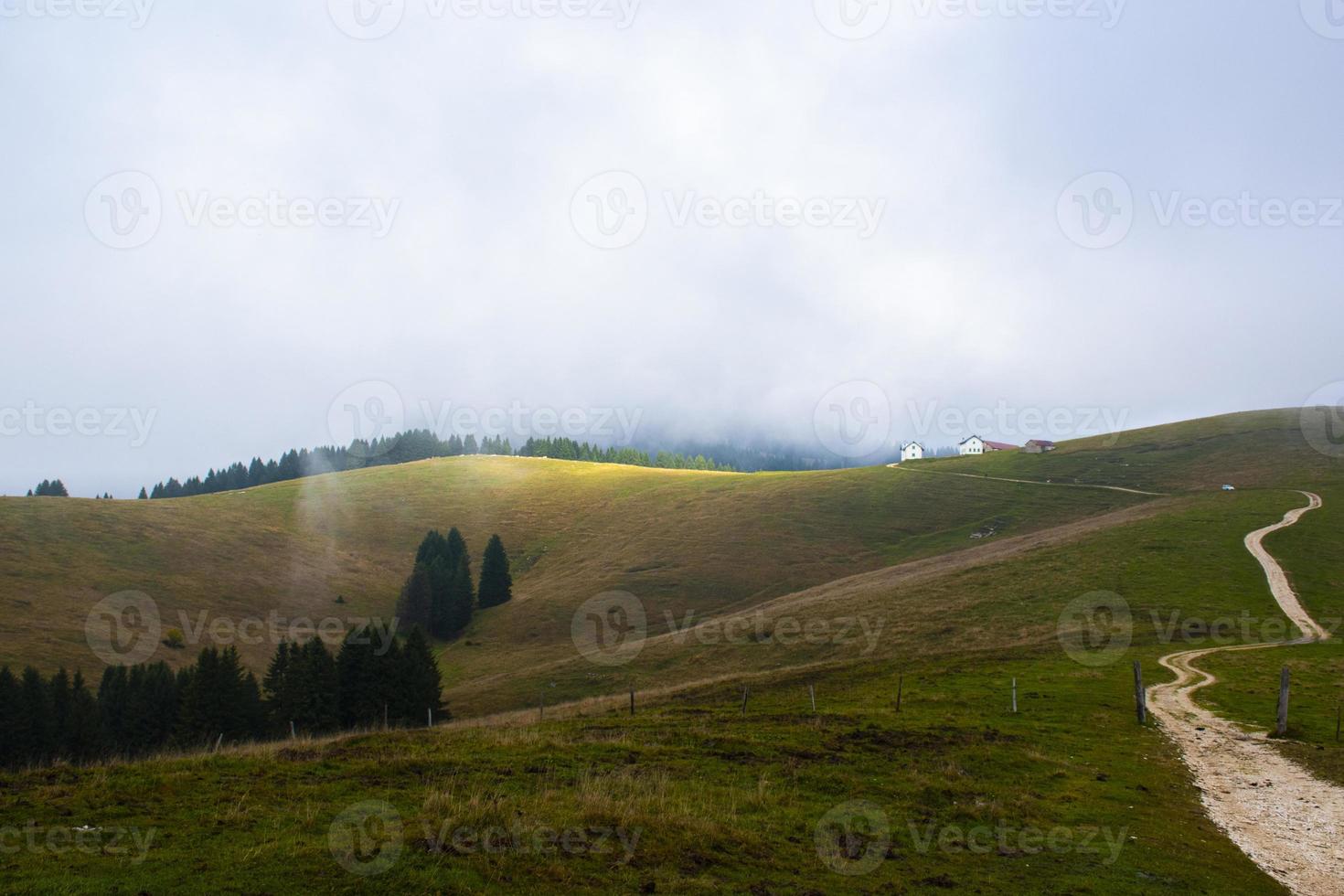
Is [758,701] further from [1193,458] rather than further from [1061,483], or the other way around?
[1193,458]

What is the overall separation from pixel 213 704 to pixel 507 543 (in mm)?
70275

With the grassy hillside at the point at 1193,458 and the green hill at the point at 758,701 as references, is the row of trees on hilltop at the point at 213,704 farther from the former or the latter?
the grassy hillside at the point at 1193,458

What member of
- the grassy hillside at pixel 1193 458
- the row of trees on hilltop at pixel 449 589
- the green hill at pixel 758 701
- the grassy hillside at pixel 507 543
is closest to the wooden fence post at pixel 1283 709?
the green hill at pixel 758 701

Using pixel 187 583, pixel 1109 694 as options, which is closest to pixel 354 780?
pixel 1109 694

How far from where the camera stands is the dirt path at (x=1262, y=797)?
45.9 ft

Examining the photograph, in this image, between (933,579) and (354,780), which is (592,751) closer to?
(354,780)

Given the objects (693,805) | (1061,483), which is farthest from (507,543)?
(693,805)

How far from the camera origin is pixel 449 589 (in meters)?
95.6

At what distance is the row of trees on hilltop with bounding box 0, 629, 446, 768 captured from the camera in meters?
47.3

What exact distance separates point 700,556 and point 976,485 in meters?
50.8

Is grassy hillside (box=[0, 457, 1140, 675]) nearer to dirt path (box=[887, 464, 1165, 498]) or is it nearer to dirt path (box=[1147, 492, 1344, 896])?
dirt path (box=[887, 464, 1165, 498])

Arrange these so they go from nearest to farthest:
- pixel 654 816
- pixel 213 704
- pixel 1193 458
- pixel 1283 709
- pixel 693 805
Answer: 1. pixel 654 816
2. pixel 693 805
3. pixel 1283 709
4. pixel 213 704
5. pixel 1193 458

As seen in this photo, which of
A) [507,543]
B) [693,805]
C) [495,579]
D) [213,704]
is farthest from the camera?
[507,543]

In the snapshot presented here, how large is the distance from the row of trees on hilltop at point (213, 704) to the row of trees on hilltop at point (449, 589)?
38.0m
